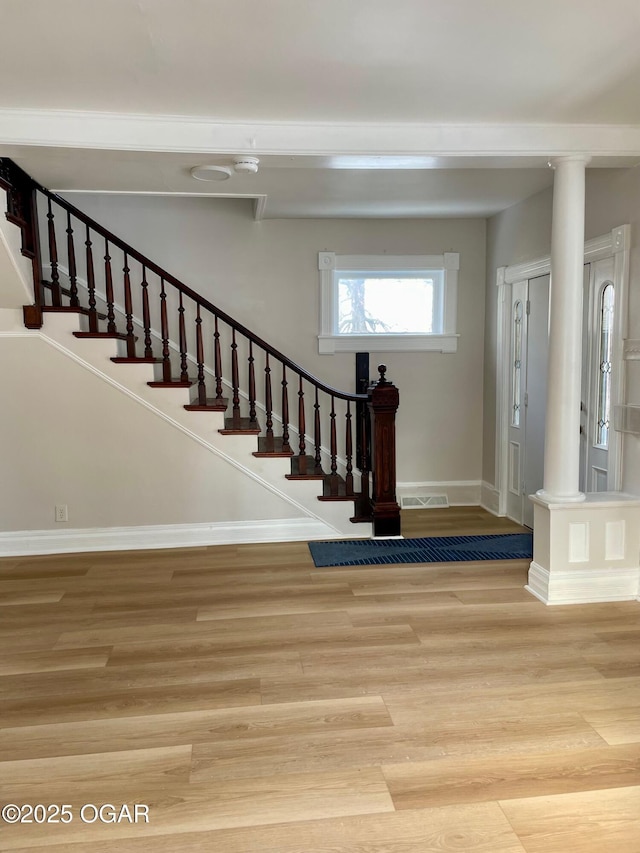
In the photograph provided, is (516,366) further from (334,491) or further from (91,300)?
(91,300)

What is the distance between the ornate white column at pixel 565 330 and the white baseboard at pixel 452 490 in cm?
234

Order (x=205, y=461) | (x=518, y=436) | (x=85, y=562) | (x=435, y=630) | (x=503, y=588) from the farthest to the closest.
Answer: (x=518, y=436)
(x=205, y=461)
(x=85, y=562)
(x=503, y=588)
(x=435, y=630)

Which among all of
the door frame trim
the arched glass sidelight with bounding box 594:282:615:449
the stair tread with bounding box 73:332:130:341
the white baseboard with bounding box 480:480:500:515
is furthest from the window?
the stair tread with bounding box 73:332:130:341

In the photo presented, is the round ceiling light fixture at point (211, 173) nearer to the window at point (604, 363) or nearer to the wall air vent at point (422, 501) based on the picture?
the window at point (604, 363)

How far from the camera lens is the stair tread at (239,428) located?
183 inches

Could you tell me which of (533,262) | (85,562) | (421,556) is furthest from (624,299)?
(85,562)

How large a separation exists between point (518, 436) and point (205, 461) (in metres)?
2.66

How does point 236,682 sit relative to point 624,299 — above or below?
below

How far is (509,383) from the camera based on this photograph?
536cm

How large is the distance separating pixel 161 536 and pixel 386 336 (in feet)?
8.87

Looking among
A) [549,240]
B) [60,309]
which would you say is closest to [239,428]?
[60,309]

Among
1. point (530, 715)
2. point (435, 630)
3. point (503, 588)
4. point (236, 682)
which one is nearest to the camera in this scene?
point (530, 715)

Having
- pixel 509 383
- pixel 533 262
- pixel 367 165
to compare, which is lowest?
pixel 509 383

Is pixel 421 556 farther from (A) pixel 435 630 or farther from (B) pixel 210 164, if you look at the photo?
(B) pixel 210 164
